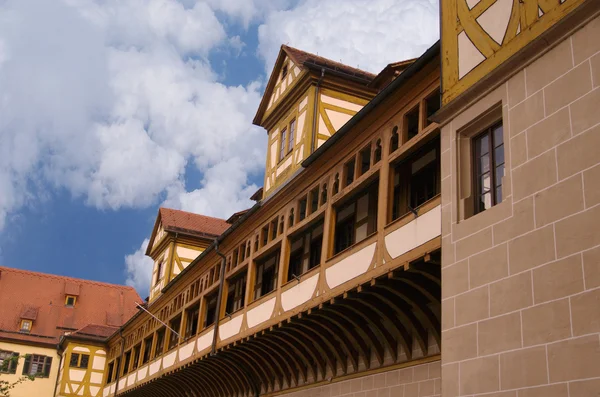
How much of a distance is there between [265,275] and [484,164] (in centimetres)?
1125

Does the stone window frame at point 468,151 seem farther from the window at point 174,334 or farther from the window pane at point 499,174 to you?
the window at point 174,334

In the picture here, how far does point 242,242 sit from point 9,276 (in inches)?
1098

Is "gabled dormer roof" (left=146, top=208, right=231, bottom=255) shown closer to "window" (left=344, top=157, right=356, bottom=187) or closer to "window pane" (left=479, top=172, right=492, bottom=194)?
"window" (left=344, top=157, right=356, bottom=187)

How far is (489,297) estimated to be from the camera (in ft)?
25.1

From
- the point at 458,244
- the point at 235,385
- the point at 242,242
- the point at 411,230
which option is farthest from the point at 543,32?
the point at 235,385

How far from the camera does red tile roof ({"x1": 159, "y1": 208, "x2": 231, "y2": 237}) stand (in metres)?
30.6

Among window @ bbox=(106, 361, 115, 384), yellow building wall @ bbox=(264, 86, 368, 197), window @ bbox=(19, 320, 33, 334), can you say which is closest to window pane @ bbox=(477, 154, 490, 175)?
yellow building wall @ bbox=(264, 86, 368, 197)

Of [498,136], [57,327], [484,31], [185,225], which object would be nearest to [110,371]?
[57,327]

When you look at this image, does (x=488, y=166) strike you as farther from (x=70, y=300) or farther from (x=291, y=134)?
(x=70, y=300)

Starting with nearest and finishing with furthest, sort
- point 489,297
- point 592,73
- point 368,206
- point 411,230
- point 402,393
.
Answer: point 592,73 < point 489,297 < point 411,230 < point 402,393 < point 368,206

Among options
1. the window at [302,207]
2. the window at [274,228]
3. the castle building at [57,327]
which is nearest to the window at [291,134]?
the window at [274,228]

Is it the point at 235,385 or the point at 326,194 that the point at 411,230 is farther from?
the point at 235,385

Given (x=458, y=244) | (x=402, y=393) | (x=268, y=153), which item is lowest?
(x=402, y=393)

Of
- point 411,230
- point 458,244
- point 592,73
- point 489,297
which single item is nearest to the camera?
point 592,73
